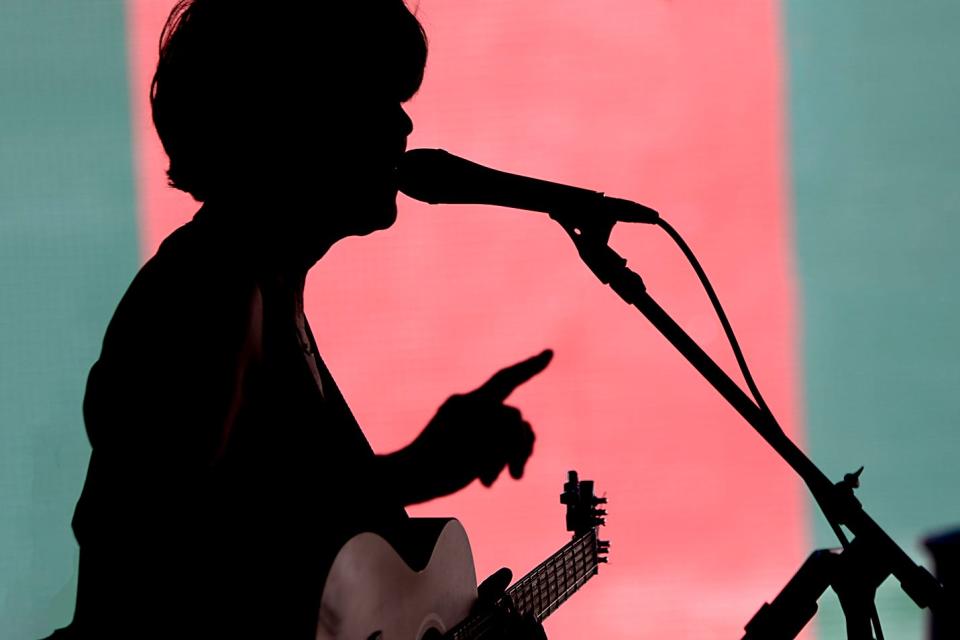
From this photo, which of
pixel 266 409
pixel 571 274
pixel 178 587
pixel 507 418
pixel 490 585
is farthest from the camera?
pixel 571 274

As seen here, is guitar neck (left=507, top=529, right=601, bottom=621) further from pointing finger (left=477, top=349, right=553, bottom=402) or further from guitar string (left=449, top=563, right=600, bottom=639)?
pointing finger (left=477, top=349, right=553, bottom=402)

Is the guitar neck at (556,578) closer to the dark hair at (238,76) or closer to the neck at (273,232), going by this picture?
the neck at (273,232)

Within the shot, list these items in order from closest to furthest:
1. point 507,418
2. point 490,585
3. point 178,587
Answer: point 178,587 < point 490,585 < point 507,418

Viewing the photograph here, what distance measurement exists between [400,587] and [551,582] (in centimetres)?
44

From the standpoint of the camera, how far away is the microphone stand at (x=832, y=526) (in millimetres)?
1010

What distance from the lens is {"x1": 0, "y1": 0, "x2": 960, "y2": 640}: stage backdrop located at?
2.10 metres

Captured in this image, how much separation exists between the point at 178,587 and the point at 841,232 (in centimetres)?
150

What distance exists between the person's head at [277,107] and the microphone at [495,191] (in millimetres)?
259

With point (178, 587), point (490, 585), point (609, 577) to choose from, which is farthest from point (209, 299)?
point (609, 577)

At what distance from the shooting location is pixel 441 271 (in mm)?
2131

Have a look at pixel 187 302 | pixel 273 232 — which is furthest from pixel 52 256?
pixel 187 302

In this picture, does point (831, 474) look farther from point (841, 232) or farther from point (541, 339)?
point (541, 339)

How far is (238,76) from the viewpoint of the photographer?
1379mm

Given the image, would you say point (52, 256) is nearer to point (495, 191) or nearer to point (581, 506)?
point (581, 506)
